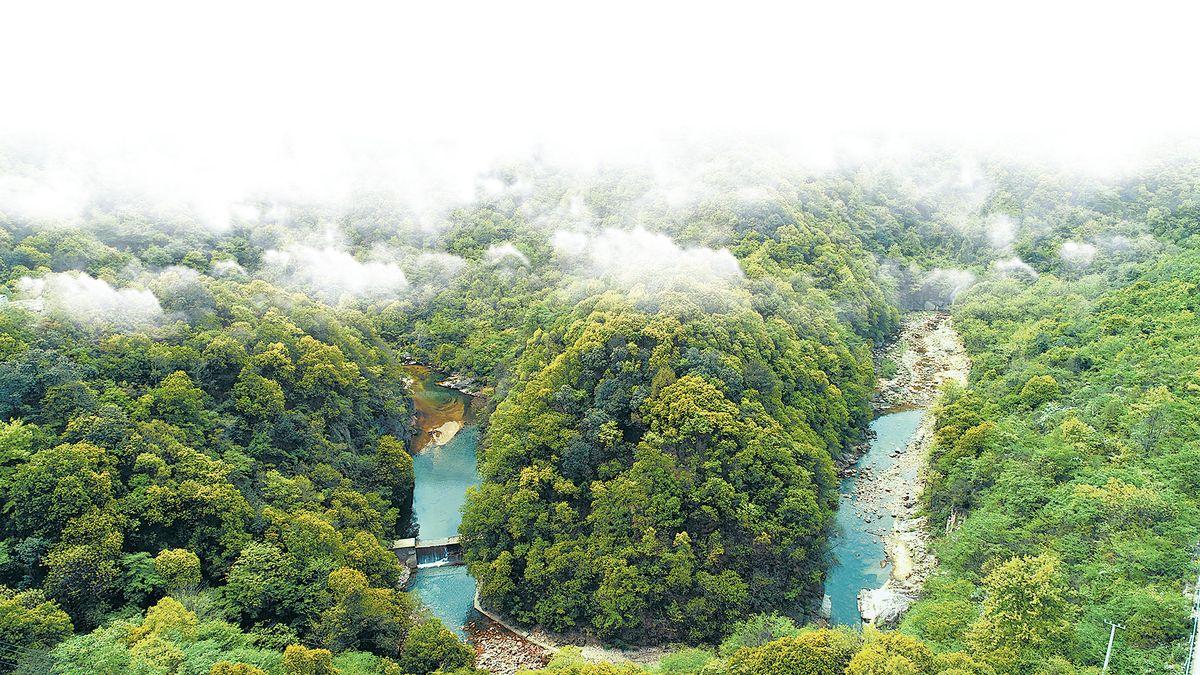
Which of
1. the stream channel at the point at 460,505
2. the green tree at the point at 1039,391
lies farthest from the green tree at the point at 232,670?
the green tree at the point at 1039,391

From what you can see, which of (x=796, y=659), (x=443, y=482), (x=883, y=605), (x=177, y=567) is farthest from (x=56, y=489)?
(x=883, y=605)

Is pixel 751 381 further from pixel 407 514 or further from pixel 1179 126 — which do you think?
pixel 1179 126

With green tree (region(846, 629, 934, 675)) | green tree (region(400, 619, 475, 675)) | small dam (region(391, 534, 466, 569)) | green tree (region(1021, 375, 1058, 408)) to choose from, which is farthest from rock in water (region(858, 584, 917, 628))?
small dam (region(391, 534, 466, 569))

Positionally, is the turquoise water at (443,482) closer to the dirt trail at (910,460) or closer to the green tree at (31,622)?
the green tree at (31,622)

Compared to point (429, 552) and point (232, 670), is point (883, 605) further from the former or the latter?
point (232, 670)

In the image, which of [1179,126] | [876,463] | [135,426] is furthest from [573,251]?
[1179,126]
